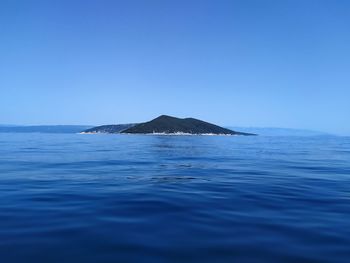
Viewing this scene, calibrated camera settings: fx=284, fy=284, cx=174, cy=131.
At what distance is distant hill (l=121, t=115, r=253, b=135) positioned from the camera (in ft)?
487

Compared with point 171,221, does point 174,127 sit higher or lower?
higher

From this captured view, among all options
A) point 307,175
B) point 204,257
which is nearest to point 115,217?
point 204,257

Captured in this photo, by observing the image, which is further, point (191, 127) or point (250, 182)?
point (191, 127)

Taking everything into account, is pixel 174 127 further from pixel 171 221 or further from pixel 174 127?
pixel 171 221

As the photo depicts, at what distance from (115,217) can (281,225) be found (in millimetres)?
5453

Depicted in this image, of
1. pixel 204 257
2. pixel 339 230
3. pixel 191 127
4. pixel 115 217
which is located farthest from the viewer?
pixel 191 127

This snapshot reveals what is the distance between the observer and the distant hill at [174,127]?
487 ft

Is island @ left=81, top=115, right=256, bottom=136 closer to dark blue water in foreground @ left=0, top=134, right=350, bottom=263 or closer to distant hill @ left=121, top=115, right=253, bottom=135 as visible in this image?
distant hill @ left=121, top=115, right=253, bottom=135

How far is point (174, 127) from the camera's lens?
156 metres

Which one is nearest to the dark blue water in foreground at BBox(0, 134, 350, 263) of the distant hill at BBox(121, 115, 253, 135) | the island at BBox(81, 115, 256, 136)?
the island at BBox(81, 115, 256, 136)

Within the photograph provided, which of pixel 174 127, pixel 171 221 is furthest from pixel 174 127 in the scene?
pixel 171 221

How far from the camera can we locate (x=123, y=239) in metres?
7.65

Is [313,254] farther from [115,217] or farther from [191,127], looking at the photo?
[191,127]

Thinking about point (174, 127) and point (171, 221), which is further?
point (174, 127)
